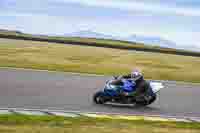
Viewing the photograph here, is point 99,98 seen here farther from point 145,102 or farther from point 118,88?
point 145,102

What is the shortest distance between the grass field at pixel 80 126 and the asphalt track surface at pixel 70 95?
3.00 metres

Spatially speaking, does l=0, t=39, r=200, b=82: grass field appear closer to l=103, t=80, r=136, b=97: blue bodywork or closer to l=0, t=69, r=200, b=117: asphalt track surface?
l=0, t=69, r=200, b=117: asphalt track surface

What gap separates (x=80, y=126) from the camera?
1426 centimetres

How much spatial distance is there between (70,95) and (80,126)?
761 centimetres

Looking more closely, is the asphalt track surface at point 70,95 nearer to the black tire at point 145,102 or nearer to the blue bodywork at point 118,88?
the black tire at point 145,102

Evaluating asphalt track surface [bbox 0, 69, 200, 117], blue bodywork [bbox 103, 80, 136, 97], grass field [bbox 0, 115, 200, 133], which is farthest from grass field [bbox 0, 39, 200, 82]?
grass field [bbox 0, 115, 200, 133]

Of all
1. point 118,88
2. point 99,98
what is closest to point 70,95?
point 99,98

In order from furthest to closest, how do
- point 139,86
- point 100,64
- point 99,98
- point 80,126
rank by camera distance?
point 100,64 → point 139,86 → point 99,98 → point 80,126

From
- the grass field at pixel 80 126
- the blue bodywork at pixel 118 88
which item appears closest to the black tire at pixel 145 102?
the blue bodywork at pixel 118 88

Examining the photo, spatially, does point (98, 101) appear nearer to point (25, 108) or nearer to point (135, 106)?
point (135, 106)

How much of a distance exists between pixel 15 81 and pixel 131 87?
21.0ft

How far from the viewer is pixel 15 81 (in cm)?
2439

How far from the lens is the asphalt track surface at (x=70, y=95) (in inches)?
758

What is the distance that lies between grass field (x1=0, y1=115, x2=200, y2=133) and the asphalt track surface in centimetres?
300
